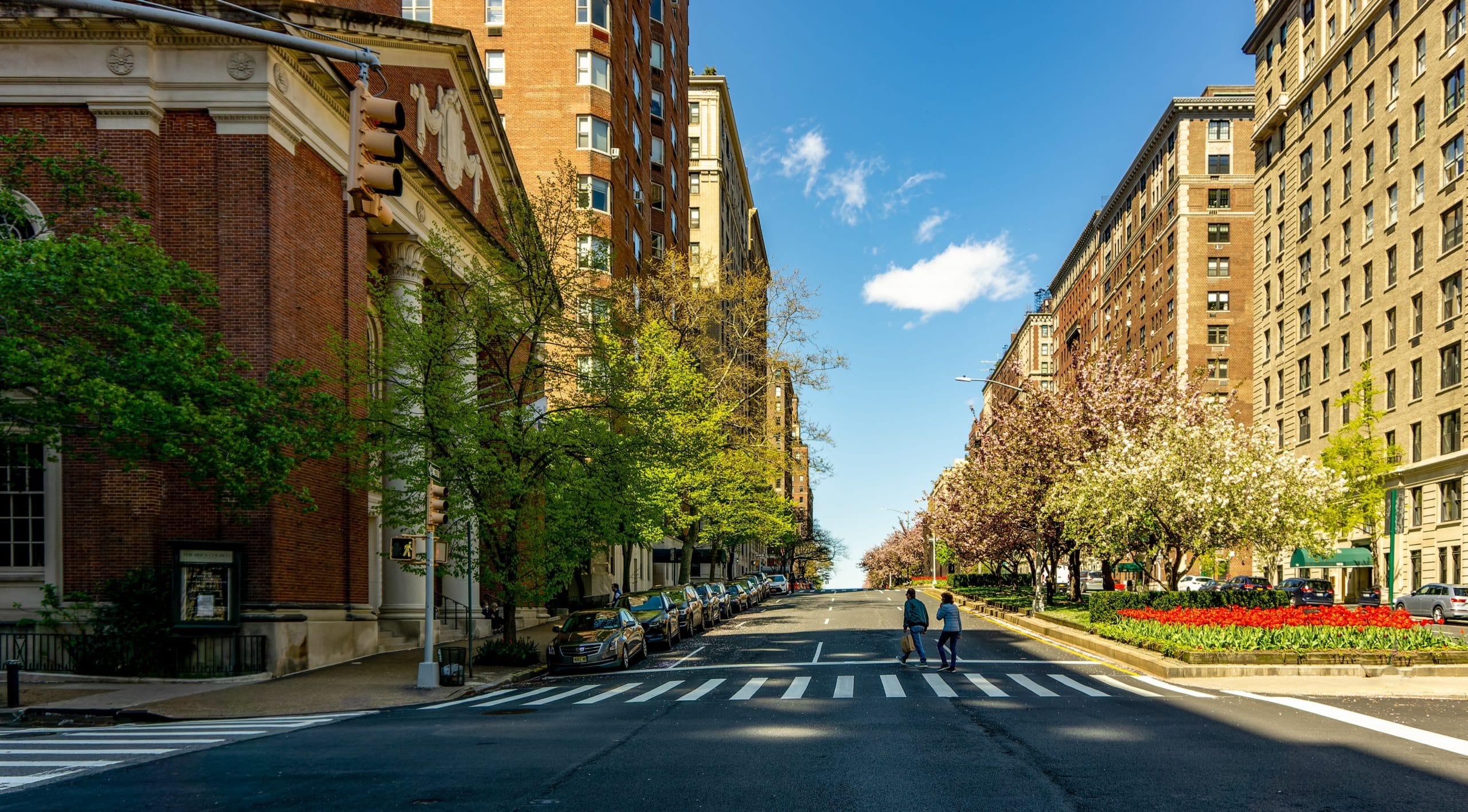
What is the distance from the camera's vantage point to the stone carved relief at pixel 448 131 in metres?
33.3

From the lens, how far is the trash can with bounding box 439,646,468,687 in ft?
73.6

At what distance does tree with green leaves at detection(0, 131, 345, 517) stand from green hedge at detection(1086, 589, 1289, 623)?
21.6 meters

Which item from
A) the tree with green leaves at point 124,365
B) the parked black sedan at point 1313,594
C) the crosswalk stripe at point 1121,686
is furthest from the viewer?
the parked black sedan at point 1313,594

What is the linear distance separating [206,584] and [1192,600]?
24.8 meters

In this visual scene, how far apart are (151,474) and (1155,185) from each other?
3908 inches

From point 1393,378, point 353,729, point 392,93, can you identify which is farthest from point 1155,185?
point 353,729

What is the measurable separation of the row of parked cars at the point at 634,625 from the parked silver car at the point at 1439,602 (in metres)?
25.2

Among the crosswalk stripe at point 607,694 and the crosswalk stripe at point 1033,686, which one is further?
the crosswalk stripe at point 607,694

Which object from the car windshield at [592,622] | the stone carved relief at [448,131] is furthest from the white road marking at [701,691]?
the stone carved relief at [448,131]

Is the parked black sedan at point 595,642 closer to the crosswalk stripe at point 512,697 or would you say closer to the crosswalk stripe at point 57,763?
the crosswalk stripe at point 512,697

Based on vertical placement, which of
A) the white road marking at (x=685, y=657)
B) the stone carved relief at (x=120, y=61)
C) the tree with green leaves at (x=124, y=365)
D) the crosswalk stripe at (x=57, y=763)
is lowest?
the white road marking at (x=685, y=657)

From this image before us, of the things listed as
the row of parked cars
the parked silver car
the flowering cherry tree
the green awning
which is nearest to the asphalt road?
the row of parked cars

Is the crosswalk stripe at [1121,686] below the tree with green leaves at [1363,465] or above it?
below

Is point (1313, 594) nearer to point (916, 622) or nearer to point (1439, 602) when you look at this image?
point (1439, 602)
